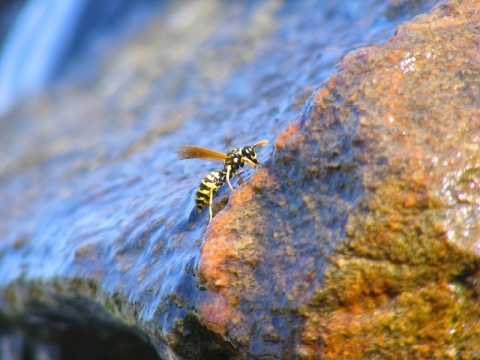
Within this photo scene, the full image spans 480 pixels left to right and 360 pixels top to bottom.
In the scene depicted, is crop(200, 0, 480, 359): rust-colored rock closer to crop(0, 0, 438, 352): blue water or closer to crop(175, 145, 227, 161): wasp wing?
crop(0, 0, 438, 352): blue water

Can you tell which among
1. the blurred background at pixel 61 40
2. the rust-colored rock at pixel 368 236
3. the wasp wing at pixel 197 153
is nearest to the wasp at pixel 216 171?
the wasp wing at pixel 197 153

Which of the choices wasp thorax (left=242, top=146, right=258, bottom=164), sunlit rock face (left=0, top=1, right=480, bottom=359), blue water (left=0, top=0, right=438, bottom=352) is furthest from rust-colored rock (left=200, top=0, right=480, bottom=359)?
wasp thorax (left=242, top=146, right=258, bottom=164)

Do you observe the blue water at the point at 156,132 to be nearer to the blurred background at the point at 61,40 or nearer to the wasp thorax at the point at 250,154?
the wasp thorax at the point at 250,154

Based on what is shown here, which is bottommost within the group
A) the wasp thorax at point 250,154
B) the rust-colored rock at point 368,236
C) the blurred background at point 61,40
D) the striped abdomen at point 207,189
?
the rust-colored rock at point 368,236

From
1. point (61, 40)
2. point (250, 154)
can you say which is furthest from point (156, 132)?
point (61, 40)

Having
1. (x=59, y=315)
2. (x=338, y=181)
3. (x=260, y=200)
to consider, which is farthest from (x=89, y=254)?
(x=338, y=181)

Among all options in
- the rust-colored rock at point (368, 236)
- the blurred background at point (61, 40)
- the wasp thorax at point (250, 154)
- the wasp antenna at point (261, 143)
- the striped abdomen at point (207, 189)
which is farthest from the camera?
the blurred background at point (61, 40)

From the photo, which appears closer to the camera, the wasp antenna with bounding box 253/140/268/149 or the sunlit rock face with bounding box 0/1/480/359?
the sunlit rock face with bounding box 0/1/480/359

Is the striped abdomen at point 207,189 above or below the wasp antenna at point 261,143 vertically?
below
